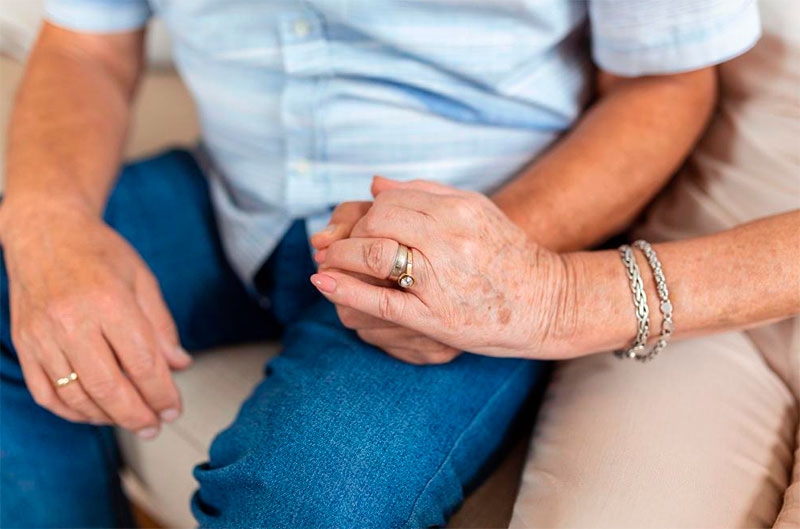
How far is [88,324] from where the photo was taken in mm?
693

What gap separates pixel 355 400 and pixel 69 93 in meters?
0.56

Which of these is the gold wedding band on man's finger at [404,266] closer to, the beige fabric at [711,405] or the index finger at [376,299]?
the index finger at [376,299]

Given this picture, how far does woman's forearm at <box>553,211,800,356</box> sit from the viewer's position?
59 cm

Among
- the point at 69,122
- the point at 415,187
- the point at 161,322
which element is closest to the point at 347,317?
the point at 415,187

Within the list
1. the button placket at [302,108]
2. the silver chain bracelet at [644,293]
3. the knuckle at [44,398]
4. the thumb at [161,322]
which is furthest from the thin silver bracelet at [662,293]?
the knuckle at [44,398]

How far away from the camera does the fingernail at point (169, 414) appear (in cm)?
76

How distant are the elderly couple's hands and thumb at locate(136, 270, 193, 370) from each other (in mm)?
230

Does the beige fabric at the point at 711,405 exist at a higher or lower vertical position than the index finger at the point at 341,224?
lower

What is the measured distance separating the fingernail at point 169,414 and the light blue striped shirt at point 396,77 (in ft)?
0.70

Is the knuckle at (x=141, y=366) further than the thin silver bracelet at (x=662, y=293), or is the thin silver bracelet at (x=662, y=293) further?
the knuckle at (x=141, y=366)

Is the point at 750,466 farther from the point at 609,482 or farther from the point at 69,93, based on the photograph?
the point at 69,93

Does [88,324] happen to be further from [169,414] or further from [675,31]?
[675,31]

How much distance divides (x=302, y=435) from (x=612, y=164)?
403 millimetres

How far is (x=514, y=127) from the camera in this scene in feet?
2.67
